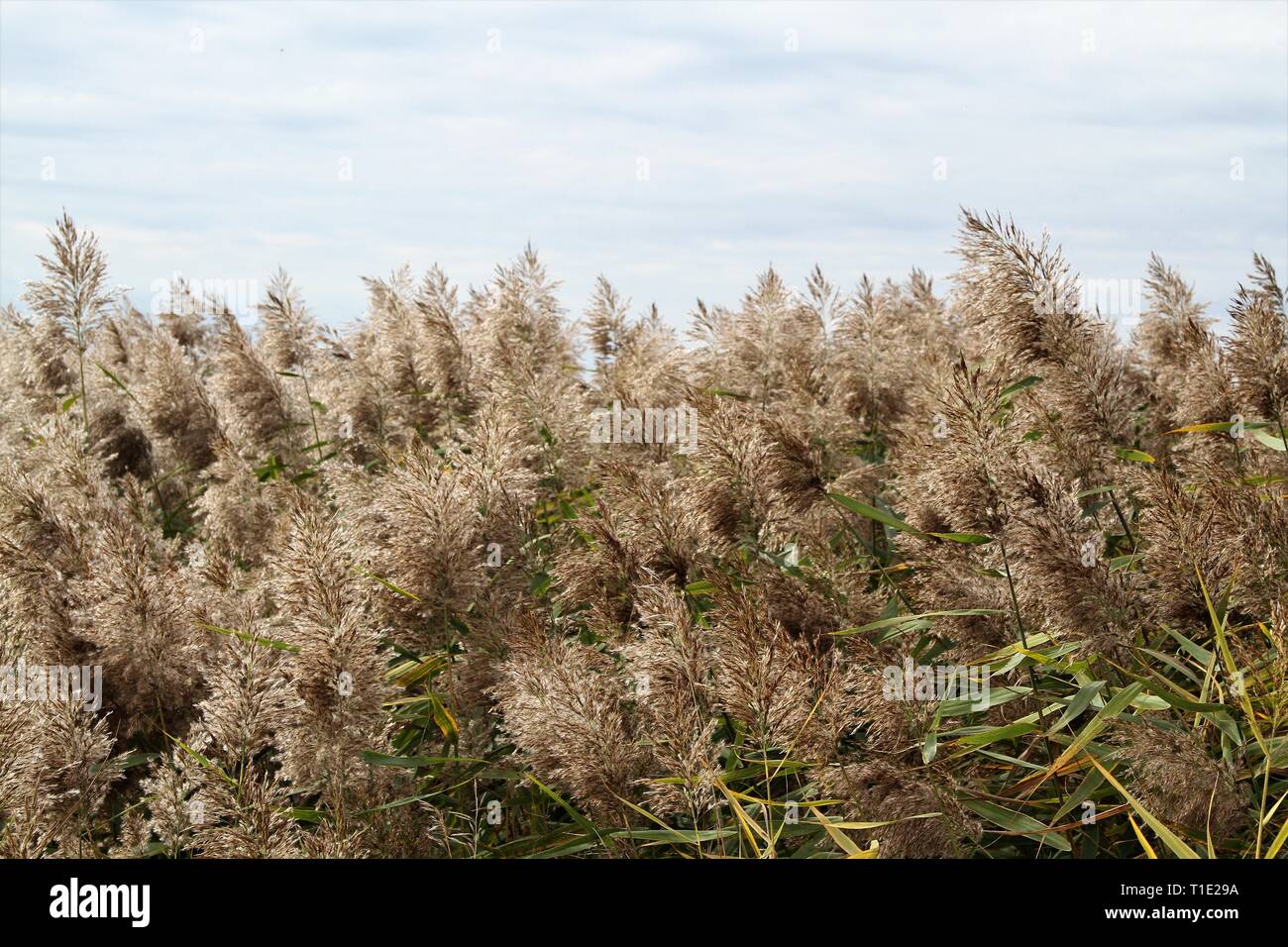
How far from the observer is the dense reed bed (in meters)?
2.52

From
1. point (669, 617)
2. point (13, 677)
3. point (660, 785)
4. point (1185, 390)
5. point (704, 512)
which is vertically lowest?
point (660, 785)

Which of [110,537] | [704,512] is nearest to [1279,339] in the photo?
[704,512]

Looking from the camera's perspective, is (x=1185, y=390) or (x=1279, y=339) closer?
(x=1279, y=339)

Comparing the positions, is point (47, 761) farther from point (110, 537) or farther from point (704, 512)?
point (704, 512)

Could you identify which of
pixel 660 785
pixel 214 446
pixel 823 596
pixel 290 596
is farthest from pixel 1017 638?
pixel 214 446

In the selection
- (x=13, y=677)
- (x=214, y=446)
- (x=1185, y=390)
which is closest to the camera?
(x=13, y=677)

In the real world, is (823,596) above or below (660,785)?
above

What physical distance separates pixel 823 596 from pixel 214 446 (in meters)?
2.67

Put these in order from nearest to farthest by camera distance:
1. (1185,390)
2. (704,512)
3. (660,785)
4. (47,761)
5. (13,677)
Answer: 1. (660,785)
2. (47,761)
3. (13,677)
4. (704,512)
5. (1185,390)

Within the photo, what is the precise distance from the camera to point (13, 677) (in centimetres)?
294

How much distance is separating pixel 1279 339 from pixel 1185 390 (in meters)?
0.58

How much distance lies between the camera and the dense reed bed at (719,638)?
2.52 meters

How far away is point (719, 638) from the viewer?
271 cm

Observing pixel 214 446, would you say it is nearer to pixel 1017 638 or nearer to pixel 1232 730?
pixel 1017 638
